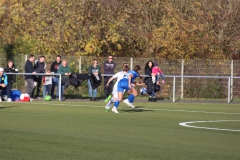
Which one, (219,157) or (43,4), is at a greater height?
(43,4)

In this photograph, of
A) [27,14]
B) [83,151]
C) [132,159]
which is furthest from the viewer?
[27,14]

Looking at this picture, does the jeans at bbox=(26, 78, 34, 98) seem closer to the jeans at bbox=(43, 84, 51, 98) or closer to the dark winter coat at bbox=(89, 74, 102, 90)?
the jeans at bbox=(43, 84, 51, 98)

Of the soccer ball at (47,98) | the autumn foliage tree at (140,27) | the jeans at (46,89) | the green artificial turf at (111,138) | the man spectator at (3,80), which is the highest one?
the autumn foliage tree at (140,27)

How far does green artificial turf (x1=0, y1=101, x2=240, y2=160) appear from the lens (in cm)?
1158

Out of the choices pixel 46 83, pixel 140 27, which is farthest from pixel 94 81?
pixel 140 27

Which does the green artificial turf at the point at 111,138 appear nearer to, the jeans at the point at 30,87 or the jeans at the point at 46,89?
the jeans at the point at 30,87

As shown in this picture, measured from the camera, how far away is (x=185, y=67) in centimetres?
3716

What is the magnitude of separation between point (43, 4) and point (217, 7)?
31.2ft

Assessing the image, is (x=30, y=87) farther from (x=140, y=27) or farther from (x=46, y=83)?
(x=140, y=27)

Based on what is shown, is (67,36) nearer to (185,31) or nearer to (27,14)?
(27,14)

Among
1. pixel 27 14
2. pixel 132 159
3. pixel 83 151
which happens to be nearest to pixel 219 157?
pixel 132 159

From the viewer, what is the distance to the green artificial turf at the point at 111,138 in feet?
38.0

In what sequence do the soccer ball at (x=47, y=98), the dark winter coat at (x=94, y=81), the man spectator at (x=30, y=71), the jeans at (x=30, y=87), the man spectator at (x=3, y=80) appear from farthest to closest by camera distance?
the man spectator at (x=30, y=71), the jeans at (x=30, y=87), the dark winter coat at (x=94, y=81), the soccer ball at (x=47, y=98), the man spectator at (x=3, y=80)

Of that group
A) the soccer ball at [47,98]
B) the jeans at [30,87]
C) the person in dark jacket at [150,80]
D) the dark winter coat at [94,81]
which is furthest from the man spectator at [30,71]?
the person in dark jacket at [150,80]
